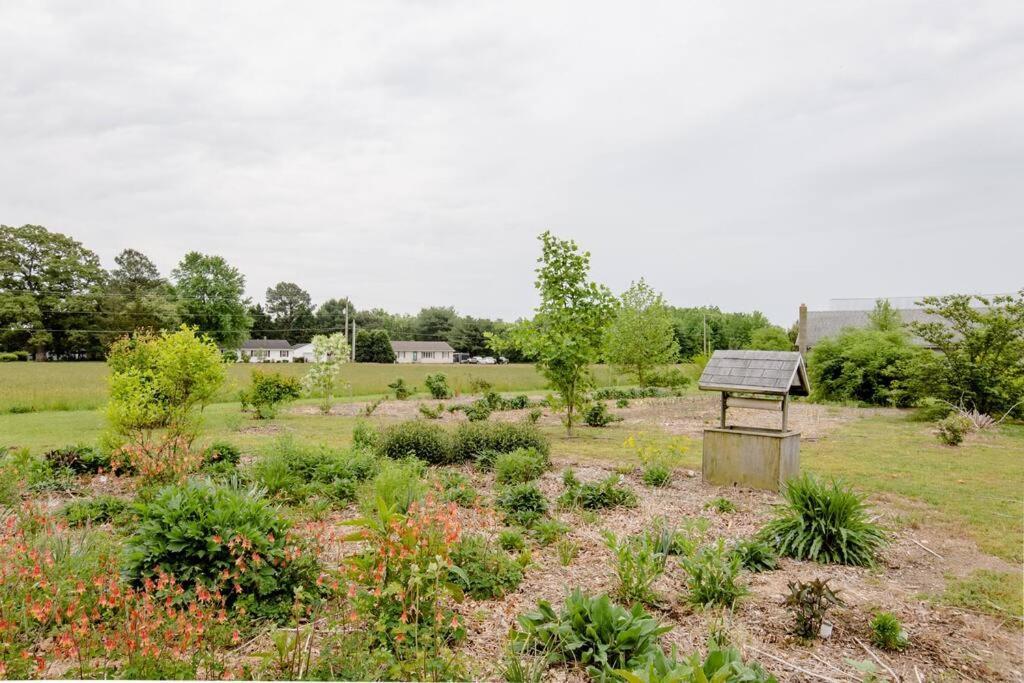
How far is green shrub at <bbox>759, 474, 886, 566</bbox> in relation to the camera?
5.18m

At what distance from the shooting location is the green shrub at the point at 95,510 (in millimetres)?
5387

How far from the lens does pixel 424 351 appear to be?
73.8m

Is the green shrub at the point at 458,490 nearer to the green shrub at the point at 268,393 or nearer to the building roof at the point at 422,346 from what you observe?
the green shrub at the point at 268,393

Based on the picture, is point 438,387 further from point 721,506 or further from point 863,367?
point 721,506

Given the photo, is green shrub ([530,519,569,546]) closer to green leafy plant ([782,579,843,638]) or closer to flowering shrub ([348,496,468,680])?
flowering shrub ([348,496,468,680])

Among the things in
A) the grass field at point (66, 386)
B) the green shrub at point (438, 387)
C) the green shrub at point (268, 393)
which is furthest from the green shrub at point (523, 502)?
the green shrub at point (438, 387)

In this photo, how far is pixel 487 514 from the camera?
5566 mm

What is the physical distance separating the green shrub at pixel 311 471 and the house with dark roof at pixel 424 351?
65885mm

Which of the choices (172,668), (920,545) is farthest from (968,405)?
(172,668)

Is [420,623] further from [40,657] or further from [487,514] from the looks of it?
[487,514]

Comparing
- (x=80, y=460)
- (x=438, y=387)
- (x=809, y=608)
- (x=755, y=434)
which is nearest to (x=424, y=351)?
(x=438, y=387)

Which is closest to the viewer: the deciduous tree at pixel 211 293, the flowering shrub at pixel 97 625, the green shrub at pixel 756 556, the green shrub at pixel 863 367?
the flowering shrub at pixel 97 625

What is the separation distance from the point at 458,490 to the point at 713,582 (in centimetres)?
305

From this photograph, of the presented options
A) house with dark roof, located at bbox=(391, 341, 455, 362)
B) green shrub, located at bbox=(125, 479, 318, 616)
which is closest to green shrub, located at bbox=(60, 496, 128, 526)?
green shrub, located at bbox=(125, 479, 318, 616)
